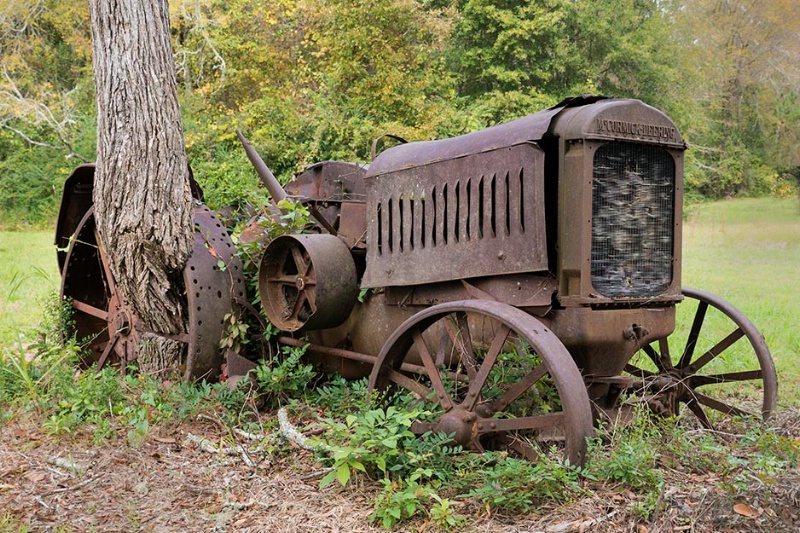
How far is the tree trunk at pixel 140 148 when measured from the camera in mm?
4930

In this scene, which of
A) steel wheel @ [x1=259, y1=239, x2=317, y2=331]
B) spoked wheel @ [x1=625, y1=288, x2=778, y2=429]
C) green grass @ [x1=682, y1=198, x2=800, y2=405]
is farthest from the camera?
→ green grass @ [x1=682, y1=198, x2=800, y2=405]

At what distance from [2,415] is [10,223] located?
13.9m

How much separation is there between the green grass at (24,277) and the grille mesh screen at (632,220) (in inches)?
159

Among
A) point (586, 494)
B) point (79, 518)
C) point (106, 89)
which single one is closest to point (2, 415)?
point (79, 518)

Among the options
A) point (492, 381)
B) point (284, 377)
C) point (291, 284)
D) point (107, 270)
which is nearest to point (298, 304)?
point (291, 284)

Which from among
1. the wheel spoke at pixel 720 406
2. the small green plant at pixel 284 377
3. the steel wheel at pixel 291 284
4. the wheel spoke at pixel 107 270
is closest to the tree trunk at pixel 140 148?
the wheel spoke at pixel 107 270

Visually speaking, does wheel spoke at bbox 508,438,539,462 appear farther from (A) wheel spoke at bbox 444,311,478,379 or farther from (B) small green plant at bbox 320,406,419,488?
(B) small green plant at bbox 320,406,419,488

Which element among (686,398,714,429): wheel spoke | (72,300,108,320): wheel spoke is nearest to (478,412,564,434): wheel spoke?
(686,398,714,429): wheel spoke

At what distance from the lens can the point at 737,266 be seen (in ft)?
38.8

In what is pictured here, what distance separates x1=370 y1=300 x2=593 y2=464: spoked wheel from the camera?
3270mm

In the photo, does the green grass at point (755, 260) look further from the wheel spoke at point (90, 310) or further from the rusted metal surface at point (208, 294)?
the wheel spoke at point (90, 310)

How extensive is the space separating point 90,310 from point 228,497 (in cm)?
294

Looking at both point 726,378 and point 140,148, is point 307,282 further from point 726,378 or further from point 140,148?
point 726,378

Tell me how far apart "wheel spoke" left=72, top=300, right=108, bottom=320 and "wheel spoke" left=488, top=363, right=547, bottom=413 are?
3456 millimetres
